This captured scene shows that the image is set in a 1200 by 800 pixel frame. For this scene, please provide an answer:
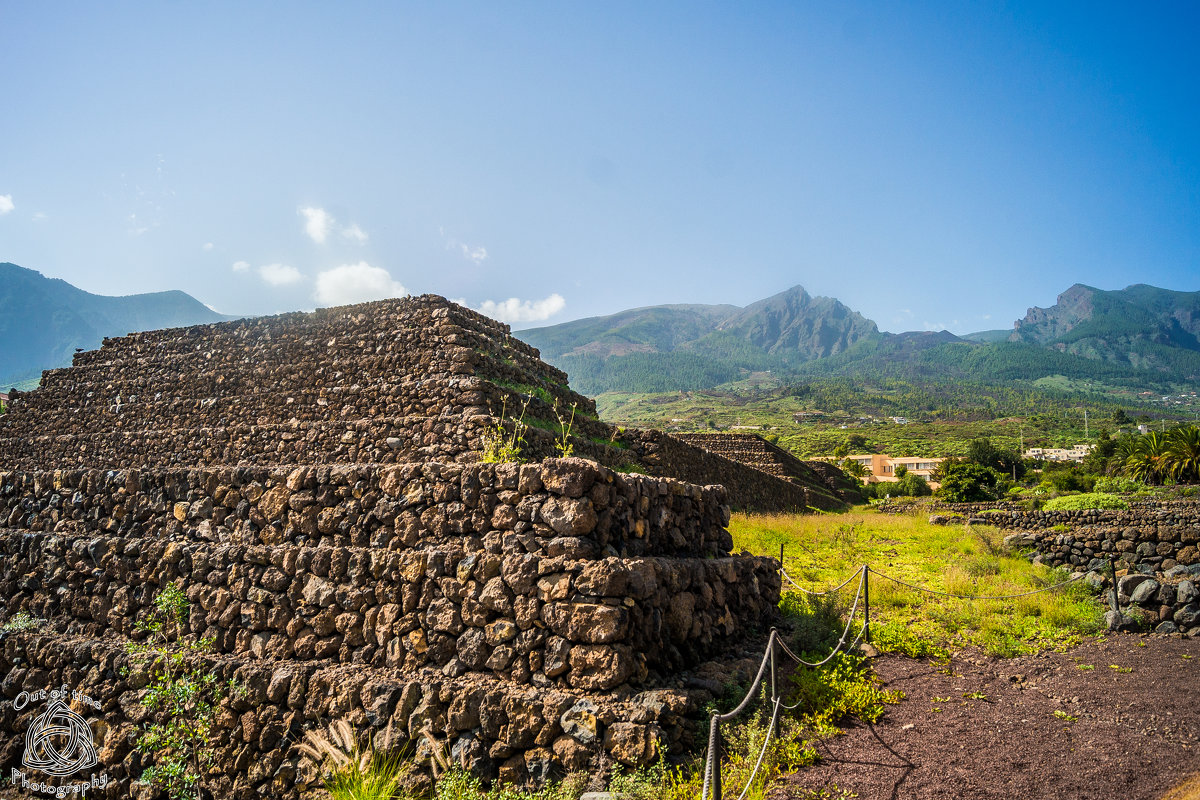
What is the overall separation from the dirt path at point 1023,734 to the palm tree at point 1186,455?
33.1m

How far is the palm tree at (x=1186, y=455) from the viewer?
32612 millimetres

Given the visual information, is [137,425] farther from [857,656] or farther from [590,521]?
[857,656]

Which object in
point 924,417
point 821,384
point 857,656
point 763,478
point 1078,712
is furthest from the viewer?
point 821,384

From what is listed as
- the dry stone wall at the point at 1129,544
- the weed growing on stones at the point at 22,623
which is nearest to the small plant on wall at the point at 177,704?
the weed growing on stones at the point at 22,623

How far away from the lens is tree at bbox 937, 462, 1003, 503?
126 feet

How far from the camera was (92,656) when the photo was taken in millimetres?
7082

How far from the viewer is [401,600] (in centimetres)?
583

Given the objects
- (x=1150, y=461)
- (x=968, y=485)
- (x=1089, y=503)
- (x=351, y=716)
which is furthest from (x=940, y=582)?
(x=1150, y=461)

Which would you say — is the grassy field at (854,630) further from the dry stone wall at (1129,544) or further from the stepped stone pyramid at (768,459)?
the stepped stone pyramid at (768,459)

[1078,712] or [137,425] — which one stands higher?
[137,425]

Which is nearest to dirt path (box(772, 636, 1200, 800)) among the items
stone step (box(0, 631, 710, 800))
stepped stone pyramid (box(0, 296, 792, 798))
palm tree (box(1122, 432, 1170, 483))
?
stone step (box(0, 631, 710, 800))

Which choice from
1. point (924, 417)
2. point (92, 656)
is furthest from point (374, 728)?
point (924, 417)

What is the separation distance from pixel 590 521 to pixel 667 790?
2.00 metres

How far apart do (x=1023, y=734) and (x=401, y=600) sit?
5.94 m
